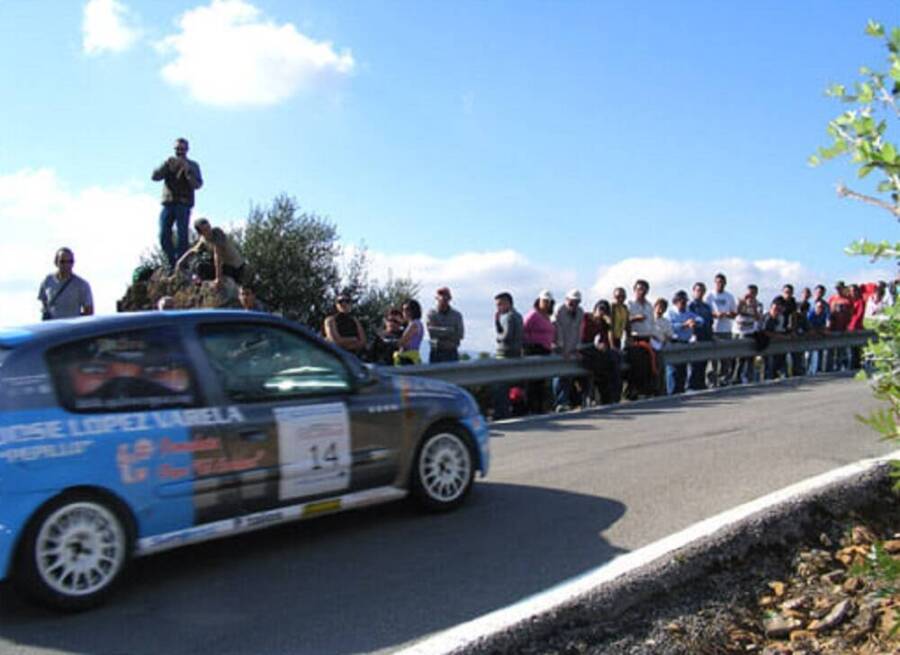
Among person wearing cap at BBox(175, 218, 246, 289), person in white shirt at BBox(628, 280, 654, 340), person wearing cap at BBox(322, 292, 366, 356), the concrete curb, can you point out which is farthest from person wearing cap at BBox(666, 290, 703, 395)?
the concrete curb

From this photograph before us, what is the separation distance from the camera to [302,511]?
19.1ft

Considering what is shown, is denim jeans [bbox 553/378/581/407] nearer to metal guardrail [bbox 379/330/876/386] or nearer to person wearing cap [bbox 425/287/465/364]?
metal guardrail [bbox 379/330/876/386]

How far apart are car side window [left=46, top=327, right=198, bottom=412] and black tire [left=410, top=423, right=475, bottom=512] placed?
1.80 metres

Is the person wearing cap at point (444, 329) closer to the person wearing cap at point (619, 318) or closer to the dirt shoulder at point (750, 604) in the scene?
the person wearing cap at point (619, 318)

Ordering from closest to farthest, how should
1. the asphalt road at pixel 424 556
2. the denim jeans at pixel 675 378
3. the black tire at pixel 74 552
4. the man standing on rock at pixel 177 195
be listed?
the asphalt road at pixel 424 556
the black tire at pixel 74 552
the man standing on rock at pixel 177 195
the denim jeans at pixel 675 378

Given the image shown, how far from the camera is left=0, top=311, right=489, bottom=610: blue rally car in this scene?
475 centimetres

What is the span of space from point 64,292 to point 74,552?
22.7 feet

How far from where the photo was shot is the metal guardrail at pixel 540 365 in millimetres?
12570

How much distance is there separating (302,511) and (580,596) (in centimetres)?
202

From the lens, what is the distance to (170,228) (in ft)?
47.7

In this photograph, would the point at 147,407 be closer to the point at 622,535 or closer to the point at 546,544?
the point at 546,544

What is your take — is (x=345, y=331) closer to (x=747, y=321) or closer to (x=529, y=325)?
(x=529, y=325)

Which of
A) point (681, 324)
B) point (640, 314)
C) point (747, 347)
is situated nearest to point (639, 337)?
point (640, 314)

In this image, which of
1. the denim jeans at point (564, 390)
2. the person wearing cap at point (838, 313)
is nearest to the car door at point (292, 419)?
the denim jeans at point (564, 390)
